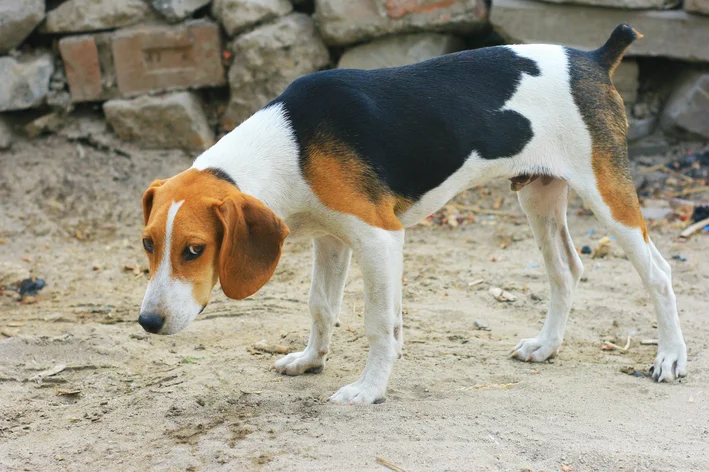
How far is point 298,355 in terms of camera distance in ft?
14.8

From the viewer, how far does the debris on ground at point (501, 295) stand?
5763 millimetres

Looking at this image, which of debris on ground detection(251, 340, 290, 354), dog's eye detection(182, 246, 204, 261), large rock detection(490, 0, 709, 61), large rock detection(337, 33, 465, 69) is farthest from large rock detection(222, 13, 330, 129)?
dog's eye detection(182, 246, 204, 261)

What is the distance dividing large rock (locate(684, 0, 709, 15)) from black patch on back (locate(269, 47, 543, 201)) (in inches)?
157

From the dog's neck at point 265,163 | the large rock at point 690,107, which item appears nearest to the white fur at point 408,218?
the dog's neck at point 265,163

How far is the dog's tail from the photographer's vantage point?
14.7 ft

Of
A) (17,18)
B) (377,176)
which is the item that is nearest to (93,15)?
(17,18)

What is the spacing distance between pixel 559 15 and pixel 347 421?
5336mm

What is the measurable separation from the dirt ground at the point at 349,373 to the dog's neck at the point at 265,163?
1.08 metres

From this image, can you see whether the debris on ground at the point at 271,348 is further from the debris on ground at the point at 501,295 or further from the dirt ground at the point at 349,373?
the debris on ground at the point at 501,295

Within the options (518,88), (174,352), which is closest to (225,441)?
(174,352)

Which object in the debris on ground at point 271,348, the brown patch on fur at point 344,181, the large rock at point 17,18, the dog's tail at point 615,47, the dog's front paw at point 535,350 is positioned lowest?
the debris on ground at point 271,348

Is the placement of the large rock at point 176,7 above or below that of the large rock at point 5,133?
above

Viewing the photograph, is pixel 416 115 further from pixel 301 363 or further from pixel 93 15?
pixel 93 15

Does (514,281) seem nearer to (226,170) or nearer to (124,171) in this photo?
(226,170)
